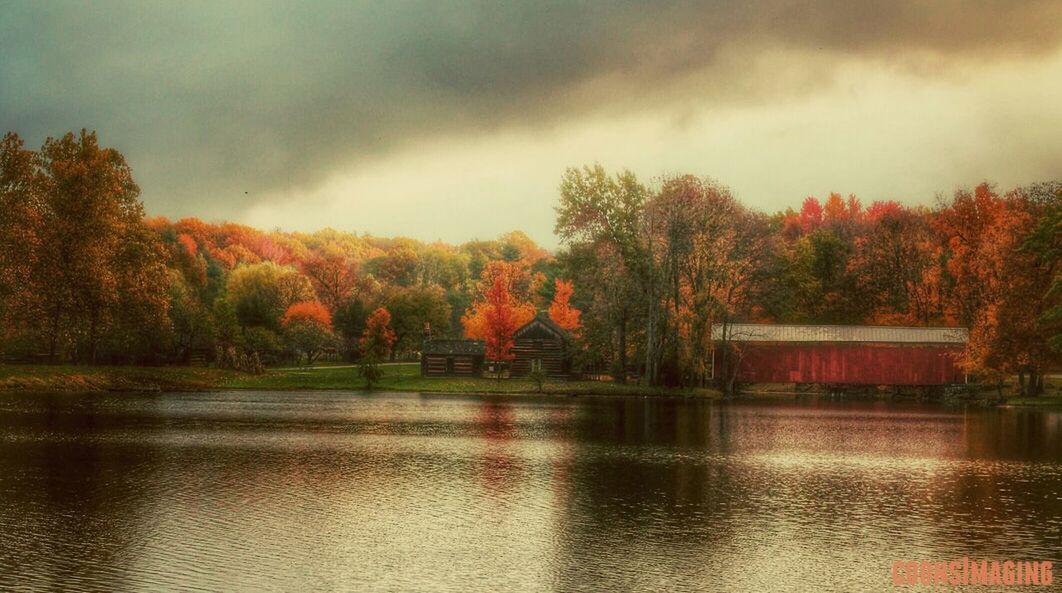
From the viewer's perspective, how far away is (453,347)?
10131cm

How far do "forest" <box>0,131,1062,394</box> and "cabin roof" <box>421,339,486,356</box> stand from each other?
434 cm

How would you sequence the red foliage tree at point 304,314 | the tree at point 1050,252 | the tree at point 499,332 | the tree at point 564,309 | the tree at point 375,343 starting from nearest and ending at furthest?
the tree at point 1050,252 → the tree at point 375,343 → the tree at point 499,332 → the tree at point 564,309 → the red foliage tree at point 304,314

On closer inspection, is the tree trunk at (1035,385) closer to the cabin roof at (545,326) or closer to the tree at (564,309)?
the cabin roof at (545,326)

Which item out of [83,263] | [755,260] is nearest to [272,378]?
[83,263]

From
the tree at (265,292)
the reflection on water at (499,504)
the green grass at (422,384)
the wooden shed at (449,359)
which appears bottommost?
the reflection on water at (499,504)

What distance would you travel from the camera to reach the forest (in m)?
78.8

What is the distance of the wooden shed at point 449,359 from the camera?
101 metres

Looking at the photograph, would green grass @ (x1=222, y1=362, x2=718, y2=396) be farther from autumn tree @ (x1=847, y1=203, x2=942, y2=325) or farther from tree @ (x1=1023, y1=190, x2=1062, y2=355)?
autumn tree @ (x1=847, y1=203, x2=942, y2=325)

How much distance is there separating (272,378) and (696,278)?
4153 centimetres

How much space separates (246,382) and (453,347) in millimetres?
20621

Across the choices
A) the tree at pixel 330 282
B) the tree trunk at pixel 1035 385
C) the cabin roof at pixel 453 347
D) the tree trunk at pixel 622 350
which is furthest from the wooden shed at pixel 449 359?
the tree trunk at pixel 1035 385

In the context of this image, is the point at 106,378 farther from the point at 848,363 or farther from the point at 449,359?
the point at 848,363

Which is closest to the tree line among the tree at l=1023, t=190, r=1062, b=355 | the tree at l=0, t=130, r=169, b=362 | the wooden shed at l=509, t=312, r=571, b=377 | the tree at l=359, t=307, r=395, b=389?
the tree at l=1023, t=190, r=1062, b=355

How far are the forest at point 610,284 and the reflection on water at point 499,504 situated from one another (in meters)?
28.5
